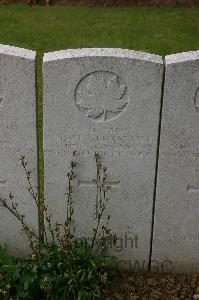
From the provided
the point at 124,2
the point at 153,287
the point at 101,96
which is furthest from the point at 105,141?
the point at 124,2

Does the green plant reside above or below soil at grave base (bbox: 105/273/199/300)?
above

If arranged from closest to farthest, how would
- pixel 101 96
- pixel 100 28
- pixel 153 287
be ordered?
pixel 101 96 → pixel 153 287 → pixel 100 28

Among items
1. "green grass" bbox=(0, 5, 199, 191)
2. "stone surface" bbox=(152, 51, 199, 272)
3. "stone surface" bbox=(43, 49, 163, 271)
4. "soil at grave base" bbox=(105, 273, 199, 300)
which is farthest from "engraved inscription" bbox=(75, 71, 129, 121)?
"green grass" bbox=(0, 5, 199, 191)

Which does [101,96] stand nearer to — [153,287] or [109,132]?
[109,132]

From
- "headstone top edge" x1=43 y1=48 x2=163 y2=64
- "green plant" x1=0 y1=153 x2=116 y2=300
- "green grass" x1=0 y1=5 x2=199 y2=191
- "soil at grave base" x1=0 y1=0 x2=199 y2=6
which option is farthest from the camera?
"soil at grave base" x1=0 y1=0 x2=199 y2=6

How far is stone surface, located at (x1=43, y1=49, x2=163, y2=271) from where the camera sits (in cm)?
407

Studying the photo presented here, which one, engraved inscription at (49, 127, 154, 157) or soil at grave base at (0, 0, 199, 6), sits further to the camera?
soil at grave base at (0, 0, 199, 6)

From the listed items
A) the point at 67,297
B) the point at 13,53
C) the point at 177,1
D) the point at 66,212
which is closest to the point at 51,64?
the point at 13,53

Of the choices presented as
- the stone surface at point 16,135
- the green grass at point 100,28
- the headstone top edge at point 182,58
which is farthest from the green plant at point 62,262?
the green grass at point 100,28

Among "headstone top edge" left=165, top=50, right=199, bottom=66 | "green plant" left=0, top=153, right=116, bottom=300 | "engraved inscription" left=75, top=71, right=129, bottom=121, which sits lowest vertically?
"green plant" left=0, top=153, right=116, bottom=300

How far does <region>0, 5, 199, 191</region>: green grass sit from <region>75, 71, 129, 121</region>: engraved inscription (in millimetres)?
4121

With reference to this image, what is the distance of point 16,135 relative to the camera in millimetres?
4336

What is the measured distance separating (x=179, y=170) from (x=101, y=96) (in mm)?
845

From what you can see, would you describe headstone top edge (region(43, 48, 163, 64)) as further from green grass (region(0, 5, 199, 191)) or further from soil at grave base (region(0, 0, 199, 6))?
soil at grave base (region(0, 0, 199, 6))
